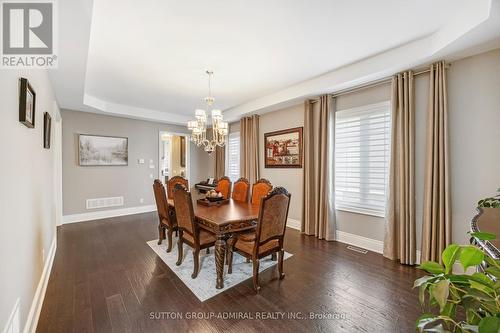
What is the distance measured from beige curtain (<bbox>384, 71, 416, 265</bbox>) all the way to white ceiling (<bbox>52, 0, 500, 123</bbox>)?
1.43 ft

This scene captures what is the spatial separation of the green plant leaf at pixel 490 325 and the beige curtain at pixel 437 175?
269 cm

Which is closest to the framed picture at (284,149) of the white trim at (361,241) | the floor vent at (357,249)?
the white trim at (361,241)

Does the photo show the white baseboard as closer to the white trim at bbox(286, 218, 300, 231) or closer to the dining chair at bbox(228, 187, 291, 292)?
the white trim at bbox(286, 218, 300, 231)

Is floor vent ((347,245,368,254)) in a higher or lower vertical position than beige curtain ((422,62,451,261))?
lower

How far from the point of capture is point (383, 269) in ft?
9.25

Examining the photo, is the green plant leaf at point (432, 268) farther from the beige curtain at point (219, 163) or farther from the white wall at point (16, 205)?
the beige curtain at point (219, 163)

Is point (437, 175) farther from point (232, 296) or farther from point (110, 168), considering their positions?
point (110, 168)

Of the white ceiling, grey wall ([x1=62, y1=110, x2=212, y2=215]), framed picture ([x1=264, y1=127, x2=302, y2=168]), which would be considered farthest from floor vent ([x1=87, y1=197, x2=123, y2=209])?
framed picture ([x1=264, y1=127, x2=302, y2=168])

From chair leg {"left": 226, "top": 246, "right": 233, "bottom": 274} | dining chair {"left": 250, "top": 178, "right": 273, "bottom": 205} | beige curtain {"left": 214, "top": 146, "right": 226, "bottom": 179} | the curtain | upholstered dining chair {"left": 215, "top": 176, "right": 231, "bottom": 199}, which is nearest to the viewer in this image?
chair leg {"left": 226, "top": 246, "right": 233, "bottom": 274}

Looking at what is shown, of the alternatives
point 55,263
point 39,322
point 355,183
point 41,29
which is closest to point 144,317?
point 39,322

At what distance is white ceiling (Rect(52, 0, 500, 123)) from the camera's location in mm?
2018

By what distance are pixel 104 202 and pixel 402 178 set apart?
20.0ft

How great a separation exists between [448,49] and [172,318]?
152 inches

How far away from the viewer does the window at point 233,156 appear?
20.3ft
